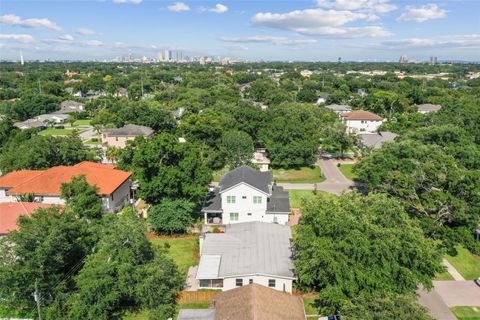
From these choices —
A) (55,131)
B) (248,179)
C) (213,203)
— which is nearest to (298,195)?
(248,179)

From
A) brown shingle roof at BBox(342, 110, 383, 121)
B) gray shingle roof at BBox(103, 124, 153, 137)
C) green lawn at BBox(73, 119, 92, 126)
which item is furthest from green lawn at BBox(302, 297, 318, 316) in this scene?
green lawn at BBox(73, 119, 92, 126)

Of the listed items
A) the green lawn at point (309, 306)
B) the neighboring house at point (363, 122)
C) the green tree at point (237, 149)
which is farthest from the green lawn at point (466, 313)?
the neighboring house at point (363, 122)

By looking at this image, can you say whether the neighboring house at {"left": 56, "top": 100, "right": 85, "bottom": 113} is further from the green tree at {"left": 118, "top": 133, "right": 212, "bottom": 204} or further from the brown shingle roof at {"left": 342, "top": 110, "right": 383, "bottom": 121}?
the green tree at {"left": 118, "top": 133, "right": 212, "bottom": 204}

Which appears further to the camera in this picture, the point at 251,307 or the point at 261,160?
the point at 261,160

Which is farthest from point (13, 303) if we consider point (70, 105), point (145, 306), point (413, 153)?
point (70, 105)

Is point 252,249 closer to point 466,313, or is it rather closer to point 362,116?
point 466,313

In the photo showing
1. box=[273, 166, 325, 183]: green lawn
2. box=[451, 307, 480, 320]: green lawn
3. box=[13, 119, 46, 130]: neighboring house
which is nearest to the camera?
box=[451, 307, 480, 320]: green lawn
